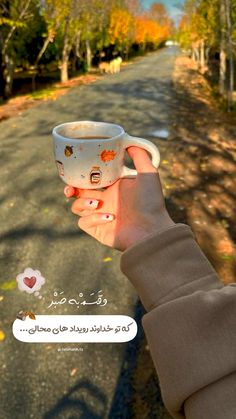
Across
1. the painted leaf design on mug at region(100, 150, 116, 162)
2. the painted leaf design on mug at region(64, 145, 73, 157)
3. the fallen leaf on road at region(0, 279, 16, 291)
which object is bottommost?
Result: the fallen leaf on road at region(0, 279, 16, 291)

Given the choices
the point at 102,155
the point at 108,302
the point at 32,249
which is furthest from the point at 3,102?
the point at 102,155

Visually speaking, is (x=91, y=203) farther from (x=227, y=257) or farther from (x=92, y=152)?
(x=227, y=257)

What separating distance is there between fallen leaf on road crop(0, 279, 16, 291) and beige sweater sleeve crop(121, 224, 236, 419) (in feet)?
9.63

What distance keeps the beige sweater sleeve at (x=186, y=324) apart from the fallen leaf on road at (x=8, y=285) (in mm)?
2934

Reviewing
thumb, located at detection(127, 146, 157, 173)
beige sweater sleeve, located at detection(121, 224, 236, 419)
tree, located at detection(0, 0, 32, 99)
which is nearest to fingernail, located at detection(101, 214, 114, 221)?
thumb, located at detection(127, 146, 157, 173)

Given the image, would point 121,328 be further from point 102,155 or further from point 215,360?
point 215,360

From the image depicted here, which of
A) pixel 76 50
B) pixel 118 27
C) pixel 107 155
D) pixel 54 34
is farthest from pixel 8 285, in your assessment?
pixel 118 27

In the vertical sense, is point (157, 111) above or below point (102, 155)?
below

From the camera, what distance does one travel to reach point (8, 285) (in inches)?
159

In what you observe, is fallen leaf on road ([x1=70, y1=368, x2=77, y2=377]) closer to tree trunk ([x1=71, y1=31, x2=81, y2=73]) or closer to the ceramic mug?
the ceramic mug

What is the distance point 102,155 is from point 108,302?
2389mm

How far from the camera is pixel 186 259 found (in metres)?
1.30

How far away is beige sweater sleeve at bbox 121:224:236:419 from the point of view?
976mm

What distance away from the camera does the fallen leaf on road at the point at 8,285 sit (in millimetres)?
3989
